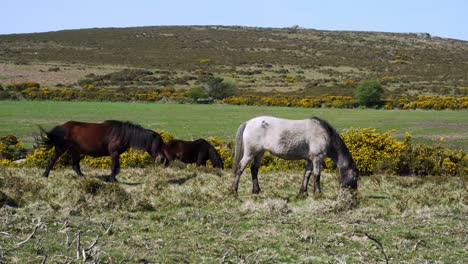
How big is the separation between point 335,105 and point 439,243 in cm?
4566

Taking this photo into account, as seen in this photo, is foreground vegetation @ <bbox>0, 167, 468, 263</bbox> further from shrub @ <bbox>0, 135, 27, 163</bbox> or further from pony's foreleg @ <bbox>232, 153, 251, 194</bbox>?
shrub @ <bbox>0, 135, 27, 163</bbox>

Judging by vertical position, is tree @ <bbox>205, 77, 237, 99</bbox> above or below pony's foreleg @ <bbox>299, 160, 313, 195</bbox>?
below

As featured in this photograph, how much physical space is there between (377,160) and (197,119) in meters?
21.8

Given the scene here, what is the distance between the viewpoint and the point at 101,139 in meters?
12.9

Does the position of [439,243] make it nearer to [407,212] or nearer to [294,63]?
[407,212]

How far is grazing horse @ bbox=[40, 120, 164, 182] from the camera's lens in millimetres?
12875

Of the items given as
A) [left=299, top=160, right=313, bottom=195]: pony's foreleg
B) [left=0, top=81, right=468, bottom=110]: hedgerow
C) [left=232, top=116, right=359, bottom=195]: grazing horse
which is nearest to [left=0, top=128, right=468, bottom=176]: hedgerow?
[left=232, top=116, right=359, bottom=195]: grazing horse

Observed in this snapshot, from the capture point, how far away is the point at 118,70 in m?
80.1

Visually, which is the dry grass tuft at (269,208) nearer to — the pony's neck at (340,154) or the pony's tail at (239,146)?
A: the pony's tail at (239,146)

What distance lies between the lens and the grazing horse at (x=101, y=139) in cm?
1288

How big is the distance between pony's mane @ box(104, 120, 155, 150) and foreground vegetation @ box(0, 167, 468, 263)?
910 mm

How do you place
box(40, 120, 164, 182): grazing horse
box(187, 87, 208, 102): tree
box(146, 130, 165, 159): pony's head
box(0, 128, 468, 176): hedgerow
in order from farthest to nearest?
box(187, 87, 208, 102): tree, box(0, 128, 468, 176): hedgerow, box(146, 130, 165, 159): pony's head, box(40, 120, 164, 182): grazing horse

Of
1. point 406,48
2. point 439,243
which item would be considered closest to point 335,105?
point 439,243

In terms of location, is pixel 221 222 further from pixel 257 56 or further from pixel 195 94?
pixel 257 56
